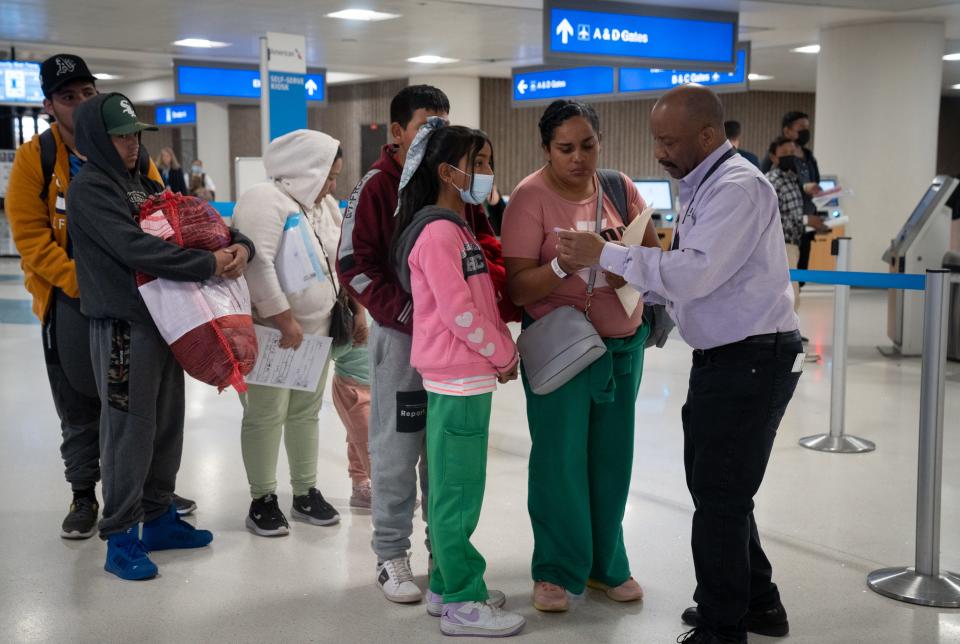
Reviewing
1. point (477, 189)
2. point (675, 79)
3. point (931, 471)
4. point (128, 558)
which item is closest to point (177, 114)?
point (675, 79)

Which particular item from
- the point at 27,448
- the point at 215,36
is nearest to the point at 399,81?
the point at 215,36

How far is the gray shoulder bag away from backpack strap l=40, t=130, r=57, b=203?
1781 mm

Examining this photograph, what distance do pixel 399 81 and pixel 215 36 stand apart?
590 centimetres

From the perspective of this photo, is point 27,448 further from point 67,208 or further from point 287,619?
point 287,619

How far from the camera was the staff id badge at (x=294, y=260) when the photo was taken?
3.45 meters

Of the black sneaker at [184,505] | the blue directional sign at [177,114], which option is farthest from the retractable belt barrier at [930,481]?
the blue directional sign at [177,114]

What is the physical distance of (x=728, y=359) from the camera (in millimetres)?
2451

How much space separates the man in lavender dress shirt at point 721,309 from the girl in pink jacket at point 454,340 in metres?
0.30

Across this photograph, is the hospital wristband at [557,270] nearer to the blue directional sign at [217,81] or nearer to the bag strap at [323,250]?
the bag strap at [323,250]

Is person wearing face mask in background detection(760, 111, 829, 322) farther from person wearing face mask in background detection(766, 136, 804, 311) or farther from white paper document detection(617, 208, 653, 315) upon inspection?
white paper document detection(617, 208, 653, 315)

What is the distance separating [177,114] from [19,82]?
5768mm

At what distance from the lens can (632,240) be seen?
268 centimetres

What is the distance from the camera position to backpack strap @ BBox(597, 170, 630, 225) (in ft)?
9.60

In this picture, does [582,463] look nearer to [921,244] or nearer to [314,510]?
[314,510]
